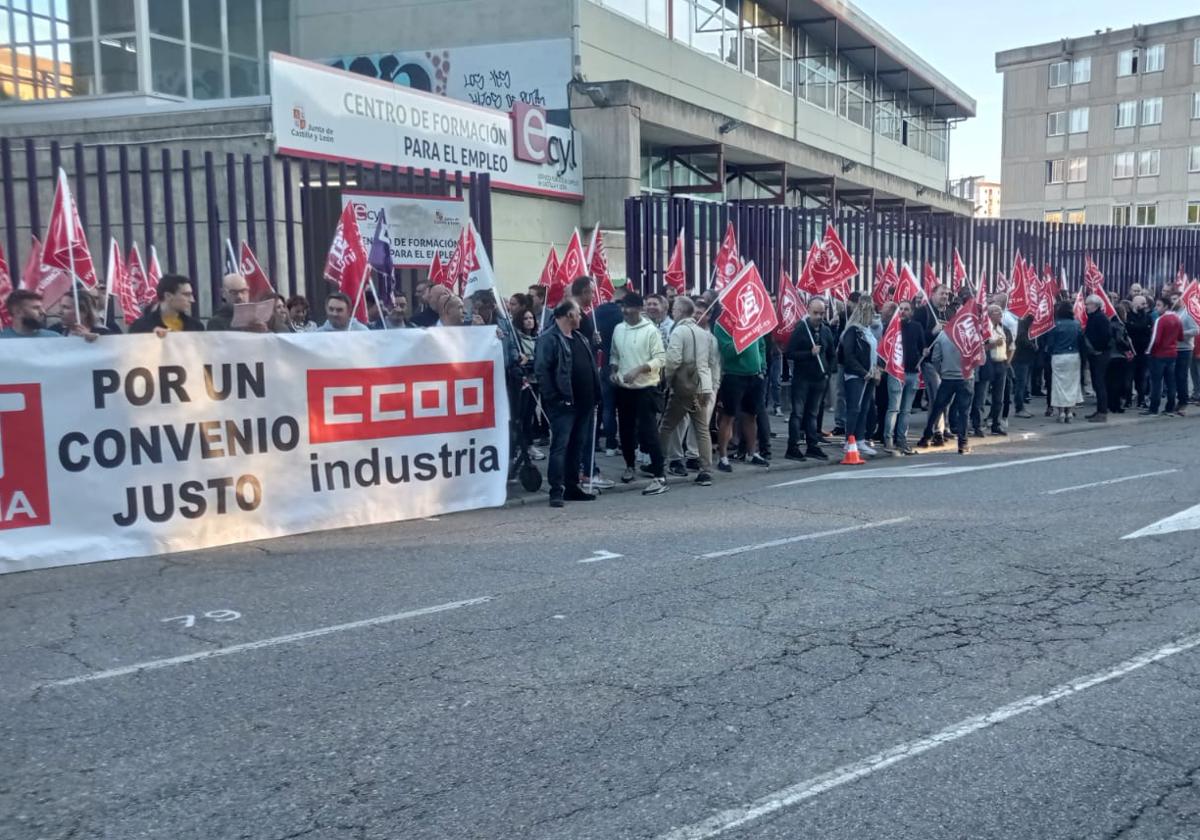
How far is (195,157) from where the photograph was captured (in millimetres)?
A: 16375

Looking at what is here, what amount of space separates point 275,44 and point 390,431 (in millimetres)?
19916

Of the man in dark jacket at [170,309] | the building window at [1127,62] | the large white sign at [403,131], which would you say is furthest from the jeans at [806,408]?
the building window at [1127,62]

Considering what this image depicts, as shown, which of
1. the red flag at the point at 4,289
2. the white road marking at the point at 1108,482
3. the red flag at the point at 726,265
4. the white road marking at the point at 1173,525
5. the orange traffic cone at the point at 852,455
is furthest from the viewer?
the red flag at the point at 726,265

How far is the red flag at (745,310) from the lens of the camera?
40.3 ft

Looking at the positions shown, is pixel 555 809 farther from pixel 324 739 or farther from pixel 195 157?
pixel 195 157

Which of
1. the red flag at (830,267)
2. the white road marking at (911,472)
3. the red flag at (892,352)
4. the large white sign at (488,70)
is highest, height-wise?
the large white sign at (488,70)

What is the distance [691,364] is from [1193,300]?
12.0 meters

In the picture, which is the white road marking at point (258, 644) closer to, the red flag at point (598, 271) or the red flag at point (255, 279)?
the red flag at point (255, 279)

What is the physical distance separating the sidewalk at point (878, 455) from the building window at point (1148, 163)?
5301 centimetres

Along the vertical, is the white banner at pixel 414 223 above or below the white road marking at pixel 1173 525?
above

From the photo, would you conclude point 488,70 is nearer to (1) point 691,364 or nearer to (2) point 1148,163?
(1) point 691,364

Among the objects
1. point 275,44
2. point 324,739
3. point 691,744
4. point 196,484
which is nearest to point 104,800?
point 324,739

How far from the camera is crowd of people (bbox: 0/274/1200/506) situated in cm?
1031

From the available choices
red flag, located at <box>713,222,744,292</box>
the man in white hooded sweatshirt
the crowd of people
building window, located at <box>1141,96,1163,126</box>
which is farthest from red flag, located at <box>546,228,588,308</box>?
building window, located at <box>1141,96,1163,126</box>
